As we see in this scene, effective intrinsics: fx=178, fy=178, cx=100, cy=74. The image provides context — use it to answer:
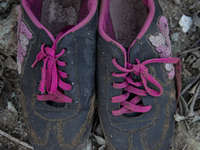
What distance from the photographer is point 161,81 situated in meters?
1.36

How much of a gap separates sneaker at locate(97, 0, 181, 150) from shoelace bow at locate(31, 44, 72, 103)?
302mm

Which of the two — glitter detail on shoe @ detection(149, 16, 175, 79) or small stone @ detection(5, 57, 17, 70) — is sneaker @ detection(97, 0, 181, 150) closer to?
glitter detail on shoe @ detection(149, 16, 175, 79)

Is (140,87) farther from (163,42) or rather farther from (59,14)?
(59,14)

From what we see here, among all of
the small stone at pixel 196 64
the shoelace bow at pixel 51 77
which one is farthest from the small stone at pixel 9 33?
the small stone at pixel 196 64

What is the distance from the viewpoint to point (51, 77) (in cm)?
133

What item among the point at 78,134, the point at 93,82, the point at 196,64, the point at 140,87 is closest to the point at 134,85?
the point at 140,87

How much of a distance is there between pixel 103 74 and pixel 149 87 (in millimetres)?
365

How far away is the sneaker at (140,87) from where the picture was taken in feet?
4.26

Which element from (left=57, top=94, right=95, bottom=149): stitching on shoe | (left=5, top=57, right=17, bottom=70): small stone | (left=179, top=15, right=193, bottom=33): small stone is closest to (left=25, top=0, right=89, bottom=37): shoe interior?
(left=5, top=57, right=17, bottom=70): small stone

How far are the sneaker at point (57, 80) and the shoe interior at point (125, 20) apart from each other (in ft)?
0.97

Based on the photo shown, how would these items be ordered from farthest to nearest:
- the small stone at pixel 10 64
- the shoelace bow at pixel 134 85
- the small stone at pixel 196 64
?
the small stone at pixel 10 64
the small stone at pixel 196 64
the shoelace bow at pixel 134 85

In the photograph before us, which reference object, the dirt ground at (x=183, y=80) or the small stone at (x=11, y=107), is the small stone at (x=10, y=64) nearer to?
the dirt ground at (x=183, y=80)

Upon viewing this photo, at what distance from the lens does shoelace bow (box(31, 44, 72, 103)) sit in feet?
4.29

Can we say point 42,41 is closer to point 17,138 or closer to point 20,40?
point 20,40
